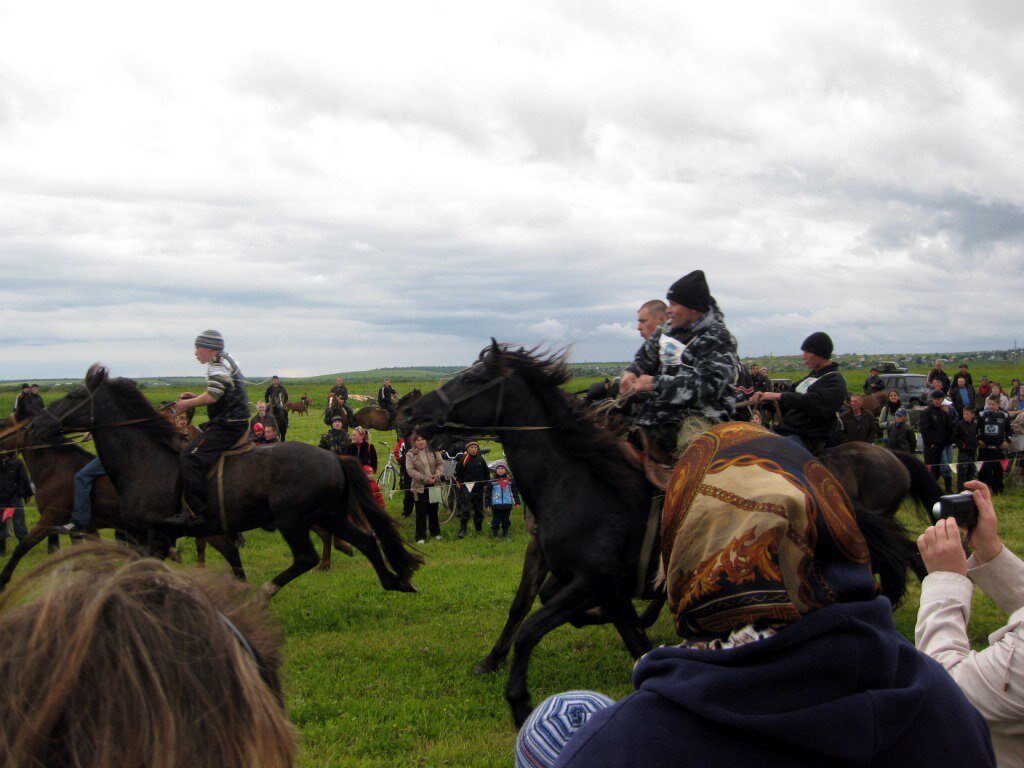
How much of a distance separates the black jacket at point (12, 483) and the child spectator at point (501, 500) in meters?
7.09

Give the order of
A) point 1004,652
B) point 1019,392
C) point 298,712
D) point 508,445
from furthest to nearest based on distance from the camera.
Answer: point 1019,392
point 508,445
point 298,712
point 1004,652

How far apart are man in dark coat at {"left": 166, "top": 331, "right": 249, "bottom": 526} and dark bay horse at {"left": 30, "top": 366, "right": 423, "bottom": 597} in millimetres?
130

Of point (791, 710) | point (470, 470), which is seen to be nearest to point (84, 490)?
point (470, 470)

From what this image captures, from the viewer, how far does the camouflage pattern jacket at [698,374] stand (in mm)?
5047

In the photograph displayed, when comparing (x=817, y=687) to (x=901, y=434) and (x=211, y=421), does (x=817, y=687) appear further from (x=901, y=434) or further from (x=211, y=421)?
(x=901, y=434)

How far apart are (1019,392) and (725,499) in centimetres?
2426

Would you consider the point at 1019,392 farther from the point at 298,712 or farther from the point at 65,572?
the point at 65,572

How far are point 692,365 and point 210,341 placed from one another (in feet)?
16.8

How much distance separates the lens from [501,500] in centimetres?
1367

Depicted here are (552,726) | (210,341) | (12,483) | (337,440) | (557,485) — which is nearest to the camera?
(552,726)

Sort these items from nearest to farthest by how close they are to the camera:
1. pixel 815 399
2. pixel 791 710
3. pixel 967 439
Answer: pixel 791 710, pixel 815 399, pixel 967 439

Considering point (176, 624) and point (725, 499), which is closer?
point (176, 624)

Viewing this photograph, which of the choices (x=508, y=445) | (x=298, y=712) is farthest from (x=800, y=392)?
(x=298, y=712)

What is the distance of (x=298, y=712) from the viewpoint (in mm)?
5512
